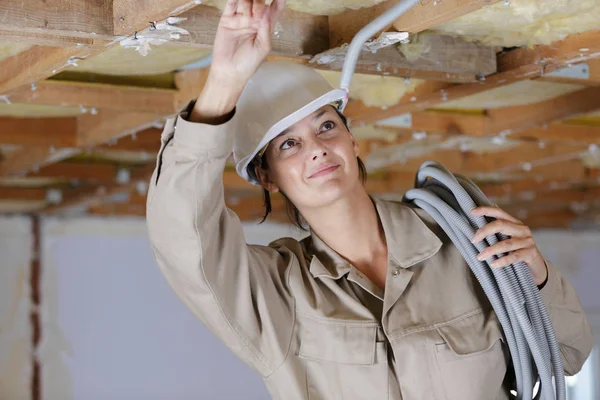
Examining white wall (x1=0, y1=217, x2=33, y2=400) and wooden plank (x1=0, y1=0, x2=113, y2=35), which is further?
white wall (x1=0, y1=217, x2=33, y2=400)

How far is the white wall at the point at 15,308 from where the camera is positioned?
529 centimetres

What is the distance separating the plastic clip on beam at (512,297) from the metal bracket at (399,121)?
1.47 m

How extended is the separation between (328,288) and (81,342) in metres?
4.11

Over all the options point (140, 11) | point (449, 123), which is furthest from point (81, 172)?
point (140, 11)

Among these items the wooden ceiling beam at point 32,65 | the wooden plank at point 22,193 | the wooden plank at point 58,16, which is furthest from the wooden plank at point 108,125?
the wooden plank at point 22,193

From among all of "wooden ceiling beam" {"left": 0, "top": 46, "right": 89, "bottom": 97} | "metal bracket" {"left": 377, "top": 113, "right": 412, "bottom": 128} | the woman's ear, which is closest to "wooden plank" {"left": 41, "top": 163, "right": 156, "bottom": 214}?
"metal bracket" {"left": 377, "top": 113, "right": 412, "bottom": 128}

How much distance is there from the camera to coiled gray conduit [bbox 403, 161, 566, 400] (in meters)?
1.65

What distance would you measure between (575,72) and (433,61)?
55 cm

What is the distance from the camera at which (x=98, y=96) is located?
107 inches

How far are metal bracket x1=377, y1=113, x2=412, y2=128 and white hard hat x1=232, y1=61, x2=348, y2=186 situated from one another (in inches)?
58.5

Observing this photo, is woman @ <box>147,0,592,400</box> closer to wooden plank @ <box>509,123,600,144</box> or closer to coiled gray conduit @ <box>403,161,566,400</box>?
coiled gray conduit @ <box>403,161,566,400</box>

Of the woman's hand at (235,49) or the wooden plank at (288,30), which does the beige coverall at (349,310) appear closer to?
the woman's hand at (235,49)

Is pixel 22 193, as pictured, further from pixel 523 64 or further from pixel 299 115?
pixel 299 115

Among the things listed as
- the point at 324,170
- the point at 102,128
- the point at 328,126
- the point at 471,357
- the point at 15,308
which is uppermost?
the point at 102,128
